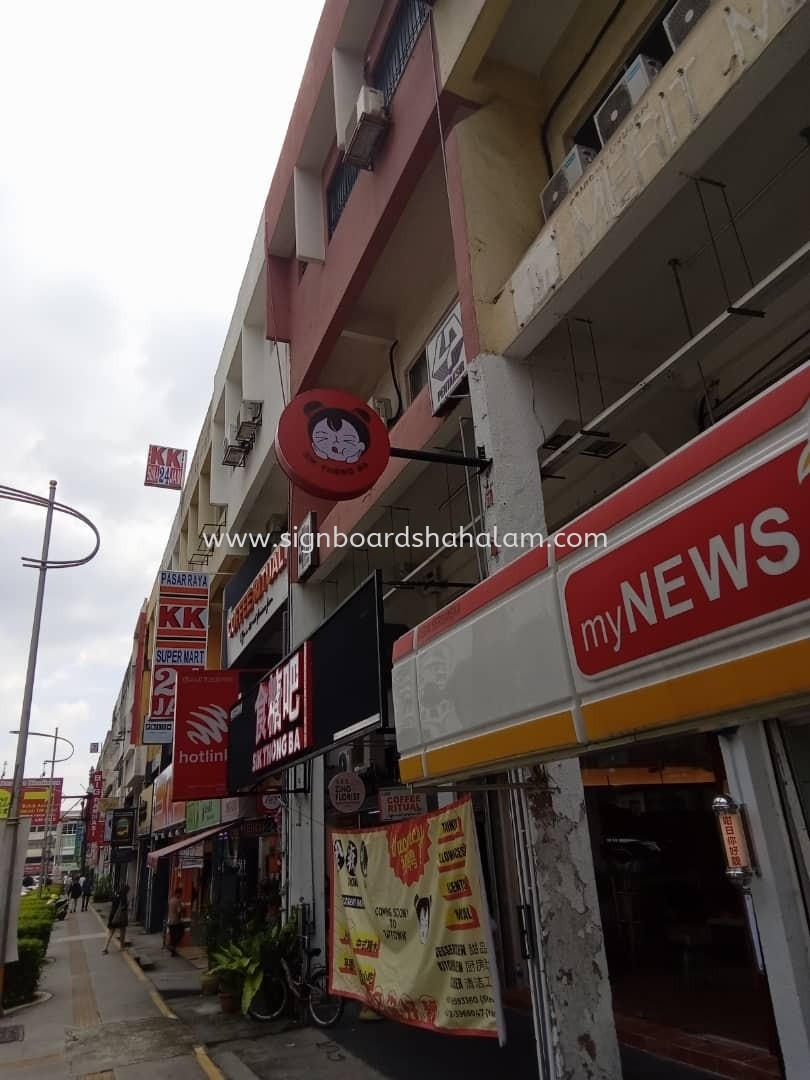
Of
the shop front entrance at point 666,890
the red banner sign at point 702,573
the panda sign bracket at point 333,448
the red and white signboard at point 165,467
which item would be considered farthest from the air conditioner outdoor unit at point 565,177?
the red and white signboard at point 165,467

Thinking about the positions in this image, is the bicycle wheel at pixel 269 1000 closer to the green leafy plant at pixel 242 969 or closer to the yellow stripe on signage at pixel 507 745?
the green leafy plant at pixel 242 969

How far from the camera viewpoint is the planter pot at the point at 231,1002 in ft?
36.0

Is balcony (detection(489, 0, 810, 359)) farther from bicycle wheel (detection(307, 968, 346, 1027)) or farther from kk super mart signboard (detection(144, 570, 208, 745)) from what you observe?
kk super mart signboard (detection(144, 570, 208, 745))

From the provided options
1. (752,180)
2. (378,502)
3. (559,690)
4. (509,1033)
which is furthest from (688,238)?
(509,1033)

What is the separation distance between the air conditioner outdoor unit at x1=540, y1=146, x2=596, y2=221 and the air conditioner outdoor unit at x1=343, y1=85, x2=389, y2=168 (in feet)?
11.0

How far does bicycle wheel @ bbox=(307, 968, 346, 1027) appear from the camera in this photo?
9.52m

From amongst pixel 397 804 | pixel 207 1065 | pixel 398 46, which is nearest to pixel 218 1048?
pixel 207 1065

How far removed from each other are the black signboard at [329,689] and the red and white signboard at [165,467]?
20197 mm

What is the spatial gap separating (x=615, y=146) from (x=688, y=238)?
3.51ft

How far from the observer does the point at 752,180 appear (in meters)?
5.71

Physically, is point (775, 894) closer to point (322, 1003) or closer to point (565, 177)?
point (565, 177)

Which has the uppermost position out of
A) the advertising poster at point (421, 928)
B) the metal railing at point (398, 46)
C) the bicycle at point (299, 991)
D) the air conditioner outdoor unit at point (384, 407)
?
Result: the metal railing at point (398, 46)

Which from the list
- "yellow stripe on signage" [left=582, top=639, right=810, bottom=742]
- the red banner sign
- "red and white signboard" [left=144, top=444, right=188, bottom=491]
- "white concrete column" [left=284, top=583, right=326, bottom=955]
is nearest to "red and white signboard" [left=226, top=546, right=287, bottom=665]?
"white concrete column" [left=284, top=583, right=326, bottom=955]

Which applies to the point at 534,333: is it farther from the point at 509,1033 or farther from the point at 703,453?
the point at 509,1033
